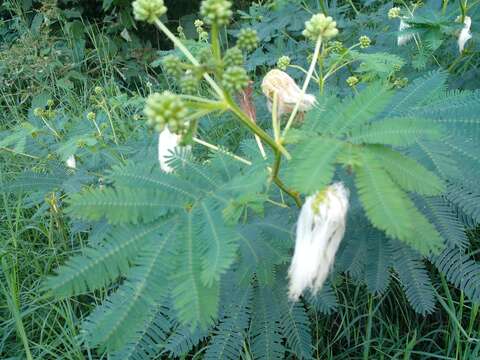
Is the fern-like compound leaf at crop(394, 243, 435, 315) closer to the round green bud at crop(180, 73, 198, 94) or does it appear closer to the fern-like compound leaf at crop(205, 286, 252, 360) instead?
the fern-like compound leaf at crop(205, 286, 252, 360)

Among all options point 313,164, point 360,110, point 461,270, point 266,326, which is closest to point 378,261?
point 461,270

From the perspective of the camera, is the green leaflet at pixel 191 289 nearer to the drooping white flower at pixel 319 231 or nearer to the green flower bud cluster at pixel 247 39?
the drooping white flower at pixel 319 231

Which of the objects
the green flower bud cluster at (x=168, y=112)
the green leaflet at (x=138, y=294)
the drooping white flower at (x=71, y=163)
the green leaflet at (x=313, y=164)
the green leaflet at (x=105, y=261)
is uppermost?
the green flower bud cluster at (x=168, y=112)

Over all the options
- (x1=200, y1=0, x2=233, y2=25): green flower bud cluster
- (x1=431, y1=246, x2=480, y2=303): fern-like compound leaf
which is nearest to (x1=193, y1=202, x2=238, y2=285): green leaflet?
(x1=200, y1=0, x2=233, y2=25): green flower bud cluster

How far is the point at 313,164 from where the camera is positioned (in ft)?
3.51

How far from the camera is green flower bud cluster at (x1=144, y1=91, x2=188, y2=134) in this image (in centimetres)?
104

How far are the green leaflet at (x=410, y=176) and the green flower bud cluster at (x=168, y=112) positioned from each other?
0.40m

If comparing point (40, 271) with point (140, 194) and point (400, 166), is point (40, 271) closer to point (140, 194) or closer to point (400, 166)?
point (140, 194)

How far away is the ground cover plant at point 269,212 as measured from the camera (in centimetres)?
112

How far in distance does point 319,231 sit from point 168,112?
1.24ft

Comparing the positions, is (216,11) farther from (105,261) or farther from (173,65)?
(105,261)

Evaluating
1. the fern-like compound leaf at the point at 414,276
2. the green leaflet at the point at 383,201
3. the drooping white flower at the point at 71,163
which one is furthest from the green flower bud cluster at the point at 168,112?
the drooping white flower at the point at 71,163

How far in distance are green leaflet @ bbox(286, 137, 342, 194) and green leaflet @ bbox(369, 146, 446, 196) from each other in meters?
0.10

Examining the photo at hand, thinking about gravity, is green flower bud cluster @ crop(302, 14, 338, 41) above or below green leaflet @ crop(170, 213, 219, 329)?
above
